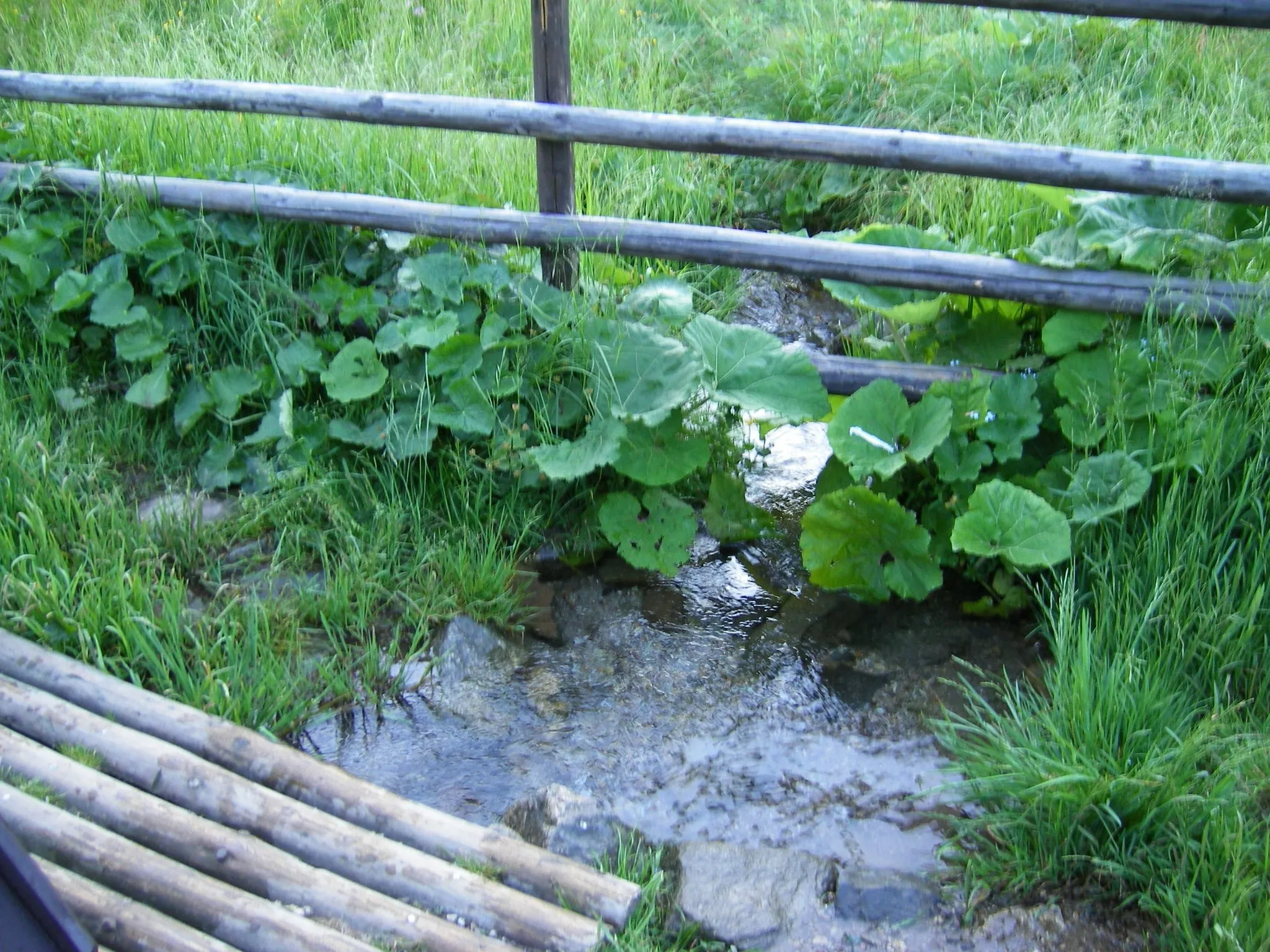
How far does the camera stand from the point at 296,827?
2242 mm

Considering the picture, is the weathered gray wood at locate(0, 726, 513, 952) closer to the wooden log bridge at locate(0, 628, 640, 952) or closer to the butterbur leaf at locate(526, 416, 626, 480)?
the wooden log bridge at locate(0, 628, 640, 952)

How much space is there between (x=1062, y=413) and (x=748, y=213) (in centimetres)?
261

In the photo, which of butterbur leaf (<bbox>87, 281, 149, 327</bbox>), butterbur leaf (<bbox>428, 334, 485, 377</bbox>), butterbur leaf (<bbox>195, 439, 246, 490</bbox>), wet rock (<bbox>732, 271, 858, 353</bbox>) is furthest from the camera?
wet rock (<bbox>732, 271, 858, 353</bbox>)

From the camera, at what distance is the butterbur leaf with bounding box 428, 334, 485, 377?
3.22 metres

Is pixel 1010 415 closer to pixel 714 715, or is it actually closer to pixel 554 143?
pixel 714 715

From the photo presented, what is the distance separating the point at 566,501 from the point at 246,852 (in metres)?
1.46

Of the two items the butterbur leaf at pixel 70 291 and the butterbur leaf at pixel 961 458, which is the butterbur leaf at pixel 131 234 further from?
the butterbur leaf at pixel 961 458

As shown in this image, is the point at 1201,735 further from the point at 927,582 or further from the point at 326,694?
the point at 326,694

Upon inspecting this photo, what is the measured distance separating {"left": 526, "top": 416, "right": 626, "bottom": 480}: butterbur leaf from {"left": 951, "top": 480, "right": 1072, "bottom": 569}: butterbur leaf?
94cm

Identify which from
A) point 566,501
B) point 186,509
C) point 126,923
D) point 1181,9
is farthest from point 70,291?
point 1181,9

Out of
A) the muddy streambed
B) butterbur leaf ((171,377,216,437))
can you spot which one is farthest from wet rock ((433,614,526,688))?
butterbur leaf ((171,377,216,437))

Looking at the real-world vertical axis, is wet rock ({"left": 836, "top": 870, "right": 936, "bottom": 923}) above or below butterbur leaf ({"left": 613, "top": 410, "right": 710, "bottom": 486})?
below

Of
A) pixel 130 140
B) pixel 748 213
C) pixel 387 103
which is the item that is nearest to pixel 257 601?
pixel 387 103

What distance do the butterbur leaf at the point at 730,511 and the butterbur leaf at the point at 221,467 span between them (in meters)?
1.44
